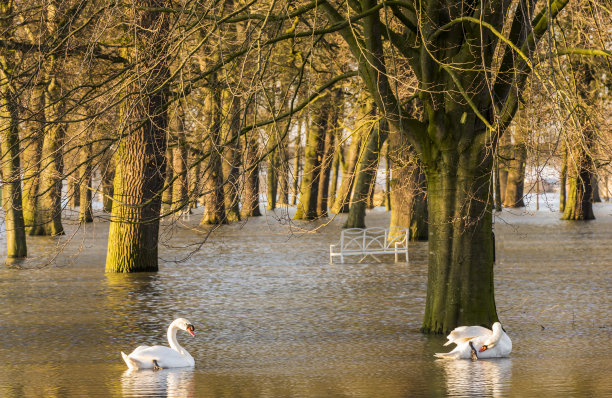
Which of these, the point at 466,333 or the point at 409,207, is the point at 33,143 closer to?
the point at 466,333

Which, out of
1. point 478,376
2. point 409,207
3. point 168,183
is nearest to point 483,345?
point 478,376

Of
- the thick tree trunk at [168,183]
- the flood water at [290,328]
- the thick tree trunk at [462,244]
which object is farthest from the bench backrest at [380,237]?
the thick tree trunk at [462,244]

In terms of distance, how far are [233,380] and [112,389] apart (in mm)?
1252

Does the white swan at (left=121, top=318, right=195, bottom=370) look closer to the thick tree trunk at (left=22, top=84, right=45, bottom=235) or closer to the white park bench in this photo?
the thick tree trunk at (left=22, top=84, right=45, bottom=235)

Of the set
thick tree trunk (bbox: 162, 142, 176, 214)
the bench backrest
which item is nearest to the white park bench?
the bench backrest

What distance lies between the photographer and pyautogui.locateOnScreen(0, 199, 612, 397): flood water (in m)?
10.3

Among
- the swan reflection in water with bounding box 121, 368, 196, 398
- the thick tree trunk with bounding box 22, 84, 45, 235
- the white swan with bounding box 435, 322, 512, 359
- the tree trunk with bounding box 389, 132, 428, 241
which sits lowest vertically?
the swan reflection in water with bounding box 121, 368, 196, 398

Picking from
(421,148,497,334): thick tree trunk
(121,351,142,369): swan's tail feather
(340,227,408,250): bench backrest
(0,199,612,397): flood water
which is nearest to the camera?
(0,199,612,397): flood water

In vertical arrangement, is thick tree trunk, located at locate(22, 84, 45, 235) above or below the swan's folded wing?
above

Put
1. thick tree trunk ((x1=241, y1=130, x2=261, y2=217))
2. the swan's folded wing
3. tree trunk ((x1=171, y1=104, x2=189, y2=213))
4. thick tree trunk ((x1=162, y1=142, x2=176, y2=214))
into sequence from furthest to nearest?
1. thick tree trunk ((x1=162, y1=142, x2=176, y2=214))
2. the swan's folded wing
3. tree trunk ((x1=171, y1=104, x2=189, y2=213))
4. thick tree trunk ((x1=241, y1=130, x2=261, y2=217))

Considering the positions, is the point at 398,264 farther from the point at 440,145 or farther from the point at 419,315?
the point at 440,145

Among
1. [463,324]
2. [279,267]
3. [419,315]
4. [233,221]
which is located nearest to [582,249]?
[279,267]

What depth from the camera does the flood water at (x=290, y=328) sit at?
10328 mm

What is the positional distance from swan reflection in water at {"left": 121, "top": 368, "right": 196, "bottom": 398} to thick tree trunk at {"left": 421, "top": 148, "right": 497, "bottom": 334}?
3892 millimetres
